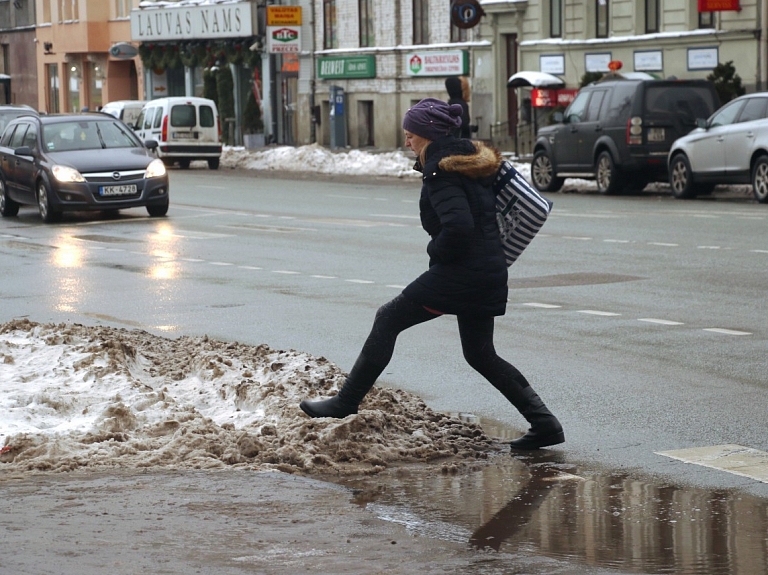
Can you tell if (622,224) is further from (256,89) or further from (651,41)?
(256,89)

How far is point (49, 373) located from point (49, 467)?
1685 millimetres

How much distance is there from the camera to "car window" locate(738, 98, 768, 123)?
24438mm

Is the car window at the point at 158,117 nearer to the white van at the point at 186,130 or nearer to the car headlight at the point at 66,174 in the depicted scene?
the white van at the point at 186,130

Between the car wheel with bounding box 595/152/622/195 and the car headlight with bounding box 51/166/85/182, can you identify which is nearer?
the car headlight with bounding box 51/166/85/182

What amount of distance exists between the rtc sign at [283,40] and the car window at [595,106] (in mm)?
23530

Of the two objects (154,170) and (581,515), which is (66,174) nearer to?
(154,170)

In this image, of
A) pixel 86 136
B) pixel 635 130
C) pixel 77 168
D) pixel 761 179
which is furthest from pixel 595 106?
pixel 77 168

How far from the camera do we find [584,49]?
39844 millimetres

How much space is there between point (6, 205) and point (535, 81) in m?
17.2

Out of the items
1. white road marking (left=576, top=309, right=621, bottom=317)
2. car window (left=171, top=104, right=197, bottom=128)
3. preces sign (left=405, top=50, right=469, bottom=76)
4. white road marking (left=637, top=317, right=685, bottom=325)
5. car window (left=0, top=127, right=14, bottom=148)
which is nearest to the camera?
white road marking (left=637, top=317, right=685, bottom=325)

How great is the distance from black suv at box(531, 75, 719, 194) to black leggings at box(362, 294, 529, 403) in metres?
19.9

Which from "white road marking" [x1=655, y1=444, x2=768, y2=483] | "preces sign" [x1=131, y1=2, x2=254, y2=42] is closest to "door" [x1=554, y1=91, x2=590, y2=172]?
"white road marking" [x1=655, y1=444, x2=768, y2=483]

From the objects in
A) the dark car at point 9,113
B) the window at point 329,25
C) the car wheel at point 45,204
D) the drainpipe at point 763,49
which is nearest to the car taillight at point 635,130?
the drainpipe at point 763,49

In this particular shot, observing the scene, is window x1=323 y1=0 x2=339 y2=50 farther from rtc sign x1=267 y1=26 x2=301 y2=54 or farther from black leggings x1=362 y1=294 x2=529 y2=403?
black leggings x1=362 y1=294 x2=529 y2=403
